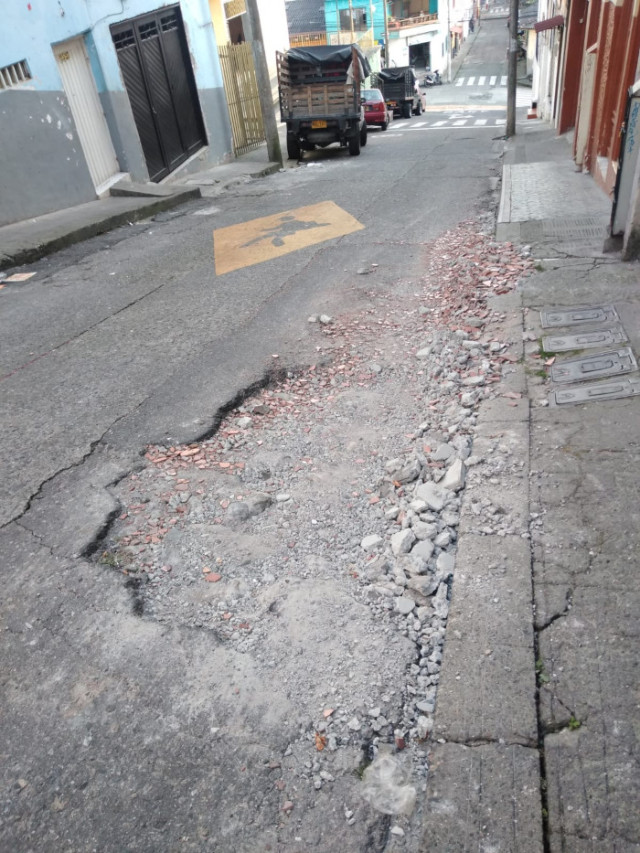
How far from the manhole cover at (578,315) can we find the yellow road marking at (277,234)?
13.1 ft

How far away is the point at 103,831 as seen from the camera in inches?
76.9

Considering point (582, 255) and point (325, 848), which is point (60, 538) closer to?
point (325, 848)

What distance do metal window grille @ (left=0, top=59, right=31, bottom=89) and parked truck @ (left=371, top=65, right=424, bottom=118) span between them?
24551 millimetres

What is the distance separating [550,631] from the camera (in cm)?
235

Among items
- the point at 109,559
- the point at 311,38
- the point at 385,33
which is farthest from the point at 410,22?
the point at 109,559

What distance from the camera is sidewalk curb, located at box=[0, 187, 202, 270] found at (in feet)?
27.3

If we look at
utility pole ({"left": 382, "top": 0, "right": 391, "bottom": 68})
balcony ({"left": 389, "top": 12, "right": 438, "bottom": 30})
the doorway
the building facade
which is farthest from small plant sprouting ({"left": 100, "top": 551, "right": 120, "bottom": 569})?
balcony ({"left": 389, "top": 12, "right": 438, "bottom": 30})

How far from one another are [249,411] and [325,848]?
2.97 meters

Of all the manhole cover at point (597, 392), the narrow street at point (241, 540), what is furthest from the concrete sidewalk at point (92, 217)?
the manhole cover at point (597, 392)

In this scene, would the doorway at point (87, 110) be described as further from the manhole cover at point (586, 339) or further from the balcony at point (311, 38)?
the balcony at point (311, 38)

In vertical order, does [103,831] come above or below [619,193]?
below

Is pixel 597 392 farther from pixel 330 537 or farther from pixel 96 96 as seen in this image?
pixel 96 96

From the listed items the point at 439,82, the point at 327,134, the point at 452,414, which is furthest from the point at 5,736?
the point at 439,82

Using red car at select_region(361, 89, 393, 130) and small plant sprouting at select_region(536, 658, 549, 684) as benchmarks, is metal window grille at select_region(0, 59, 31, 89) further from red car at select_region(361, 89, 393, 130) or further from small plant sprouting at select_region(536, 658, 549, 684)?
red car at select_region(361, 89, 393, 130)
